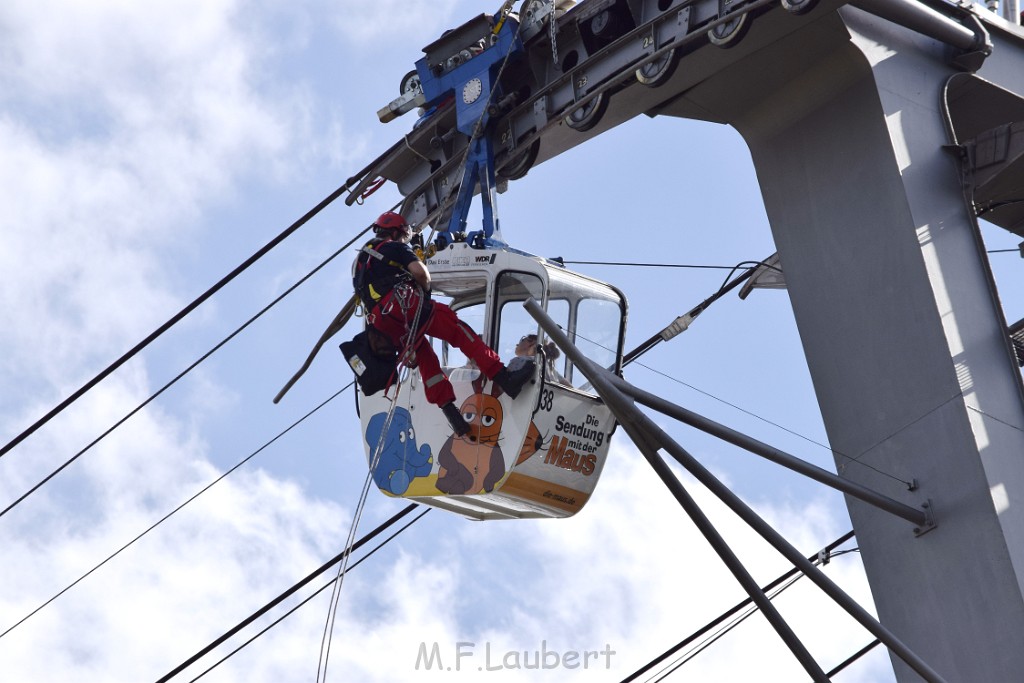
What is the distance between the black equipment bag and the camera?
516 inches

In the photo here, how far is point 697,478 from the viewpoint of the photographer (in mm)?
10180

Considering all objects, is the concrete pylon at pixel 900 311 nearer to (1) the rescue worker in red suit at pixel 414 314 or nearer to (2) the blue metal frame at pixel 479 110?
(2) the blue metal frame at pixel 479 110

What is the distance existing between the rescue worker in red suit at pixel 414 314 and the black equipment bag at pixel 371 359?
177 millimetres

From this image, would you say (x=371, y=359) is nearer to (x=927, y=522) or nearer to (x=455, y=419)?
(x=455, y=419)

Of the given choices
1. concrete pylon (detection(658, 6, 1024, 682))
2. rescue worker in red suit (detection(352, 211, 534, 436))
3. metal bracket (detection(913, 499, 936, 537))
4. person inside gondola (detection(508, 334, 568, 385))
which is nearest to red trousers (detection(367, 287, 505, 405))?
rescue worker in red suit (detection(352, 211, 534, 436))

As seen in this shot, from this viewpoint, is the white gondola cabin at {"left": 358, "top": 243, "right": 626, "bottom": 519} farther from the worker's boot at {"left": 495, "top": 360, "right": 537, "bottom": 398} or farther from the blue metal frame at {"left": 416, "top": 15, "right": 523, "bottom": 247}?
the blue metal frame at {"left": 416, "top": 15, "right": 523, "bottom": 247}

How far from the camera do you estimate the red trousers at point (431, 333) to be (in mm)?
12680

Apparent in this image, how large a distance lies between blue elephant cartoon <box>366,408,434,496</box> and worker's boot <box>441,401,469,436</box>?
0.48 metres

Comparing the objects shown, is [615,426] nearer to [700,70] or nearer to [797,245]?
[797,245]

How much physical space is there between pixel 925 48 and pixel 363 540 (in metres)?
6.73

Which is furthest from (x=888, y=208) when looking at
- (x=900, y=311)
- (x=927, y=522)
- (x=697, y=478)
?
(x=697, y=478)

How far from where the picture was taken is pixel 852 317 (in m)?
12.8

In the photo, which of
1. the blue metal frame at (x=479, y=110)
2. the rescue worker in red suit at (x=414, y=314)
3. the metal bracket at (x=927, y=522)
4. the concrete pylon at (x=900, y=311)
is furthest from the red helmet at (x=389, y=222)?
the metal bracket at (x=927, y=522)

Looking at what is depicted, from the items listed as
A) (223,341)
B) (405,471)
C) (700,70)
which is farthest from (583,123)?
(223,341)
